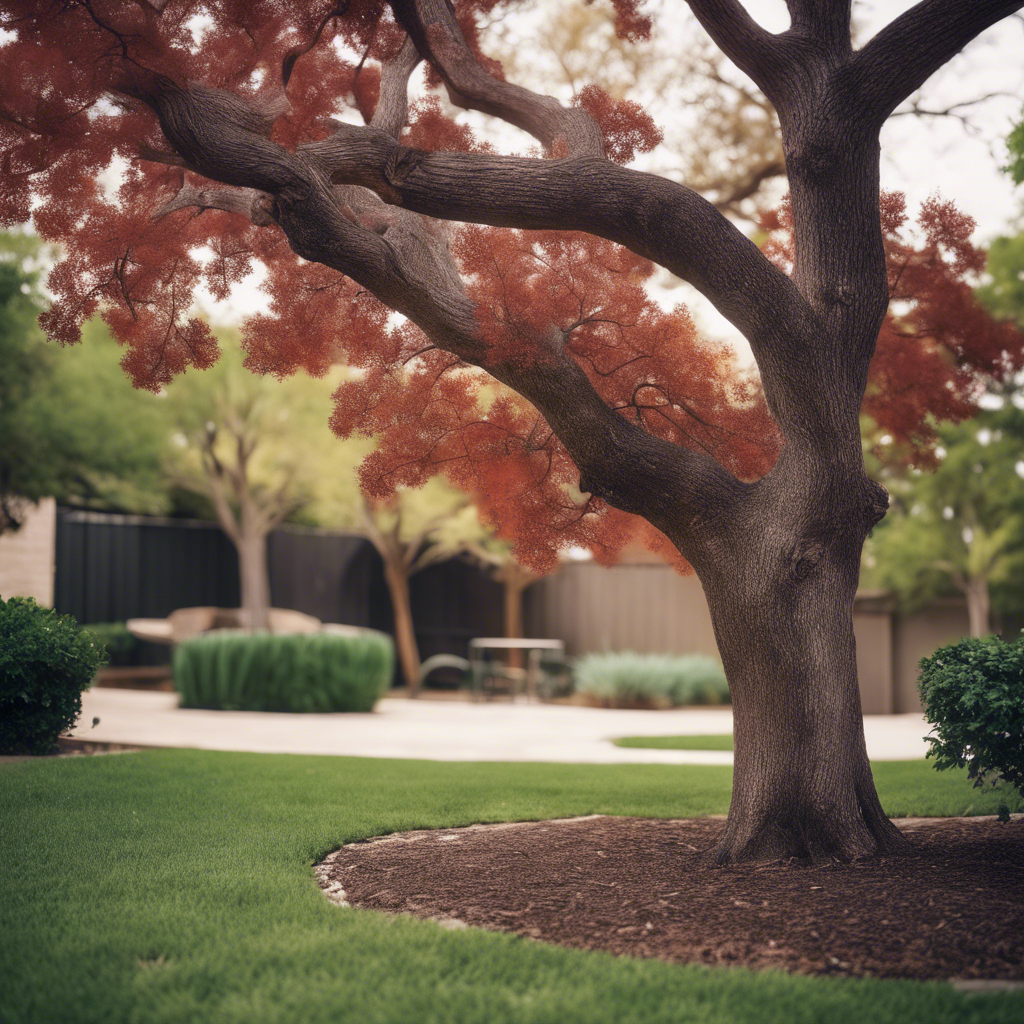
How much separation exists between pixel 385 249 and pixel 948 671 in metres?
3.09

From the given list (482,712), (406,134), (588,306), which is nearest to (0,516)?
(482,712)

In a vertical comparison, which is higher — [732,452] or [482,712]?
[732,452]

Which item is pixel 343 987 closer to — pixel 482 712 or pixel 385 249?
pixel 385 249

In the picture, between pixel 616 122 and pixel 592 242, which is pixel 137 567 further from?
pixel 616 122

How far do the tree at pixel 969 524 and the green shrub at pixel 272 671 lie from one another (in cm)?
731

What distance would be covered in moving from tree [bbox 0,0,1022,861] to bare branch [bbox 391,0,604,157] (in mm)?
15

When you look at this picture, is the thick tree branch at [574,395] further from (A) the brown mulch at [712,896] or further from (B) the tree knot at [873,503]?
(A) the brown mulch at [712,896]

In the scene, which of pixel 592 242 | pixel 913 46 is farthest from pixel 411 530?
pixel 913 46

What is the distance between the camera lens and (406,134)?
235 inches

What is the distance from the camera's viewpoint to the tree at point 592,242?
4.44m

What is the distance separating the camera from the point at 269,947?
3334 mm

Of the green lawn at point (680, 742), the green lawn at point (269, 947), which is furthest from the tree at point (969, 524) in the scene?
the green lawn at point (269, 947)

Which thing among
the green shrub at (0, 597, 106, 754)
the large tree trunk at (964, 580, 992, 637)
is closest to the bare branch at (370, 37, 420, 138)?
the green shrub at (0, 597, 106, 754)

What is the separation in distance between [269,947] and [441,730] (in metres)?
7.78
